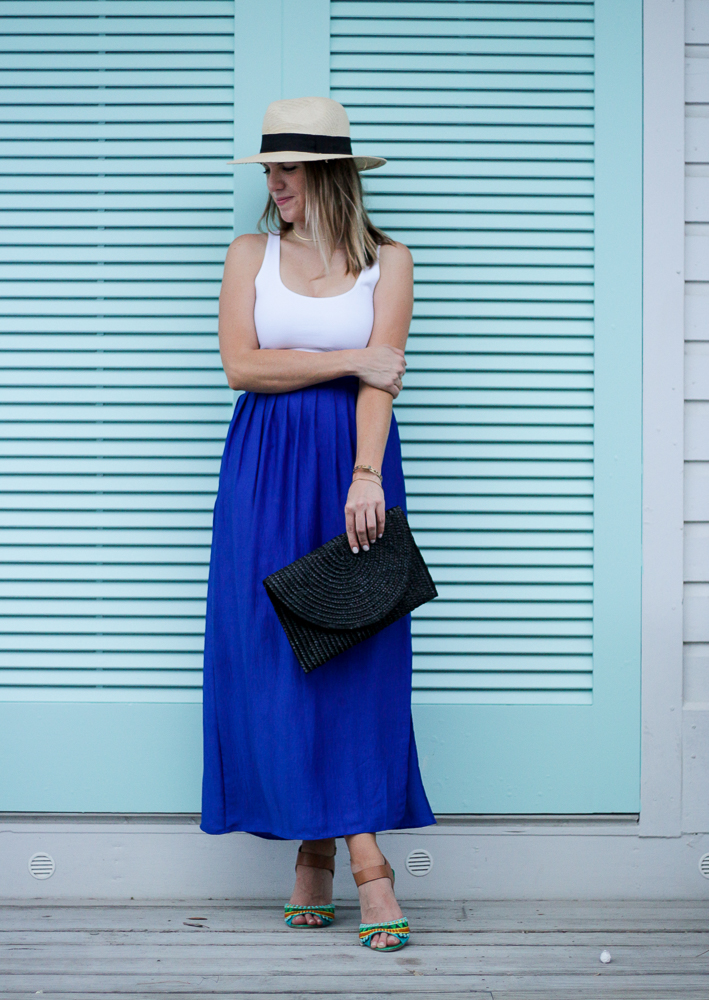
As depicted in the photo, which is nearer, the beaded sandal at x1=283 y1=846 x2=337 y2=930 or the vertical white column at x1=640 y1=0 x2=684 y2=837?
the beaded sandal at x1=283 y1=846 x2=337 y2=930

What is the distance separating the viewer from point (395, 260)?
1.87m

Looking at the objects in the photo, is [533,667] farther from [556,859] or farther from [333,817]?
[333,817]

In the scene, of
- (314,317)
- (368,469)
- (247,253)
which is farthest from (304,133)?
(368,469)


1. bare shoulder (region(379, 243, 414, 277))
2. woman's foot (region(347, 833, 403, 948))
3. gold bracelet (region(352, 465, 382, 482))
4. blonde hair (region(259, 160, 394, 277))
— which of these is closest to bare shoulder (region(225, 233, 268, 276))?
blonde hair (region(259, 160, 394, 277))

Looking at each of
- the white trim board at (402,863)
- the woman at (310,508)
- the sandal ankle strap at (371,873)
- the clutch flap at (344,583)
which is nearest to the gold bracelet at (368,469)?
the woman at (310,508)

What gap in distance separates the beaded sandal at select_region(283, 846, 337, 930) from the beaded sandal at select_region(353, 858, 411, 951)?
13 cm

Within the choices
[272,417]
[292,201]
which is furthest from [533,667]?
[292,201]

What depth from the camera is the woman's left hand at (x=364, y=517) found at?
5.55 ft

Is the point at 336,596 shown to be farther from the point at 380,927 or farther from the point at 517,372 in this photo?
the point at 517,372

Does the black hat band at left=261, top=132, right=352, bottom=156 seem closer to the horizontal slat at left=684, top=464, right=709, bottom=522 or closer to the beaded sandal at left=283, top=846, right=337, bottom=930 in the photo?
the horizontal slat at left=684, top=464, right=709, bottom=522

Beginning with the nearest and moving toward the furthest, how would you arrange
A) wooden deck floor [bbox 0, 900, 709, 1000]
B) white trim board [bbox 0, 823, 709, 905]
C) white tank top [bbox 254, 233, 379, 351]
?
wooden deck floor [bbox 0, 900, 709, 1000] < white tank top [bbox 254, 233, 379, 351] < white trim board [bbox 0, 823, 709, 905]

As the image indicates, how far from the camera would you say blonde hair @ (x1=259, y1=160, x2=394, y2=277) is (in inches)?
72.6

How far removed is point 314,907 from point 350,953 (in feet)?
0.54

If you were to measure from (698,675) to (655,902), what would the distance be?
0.55m
